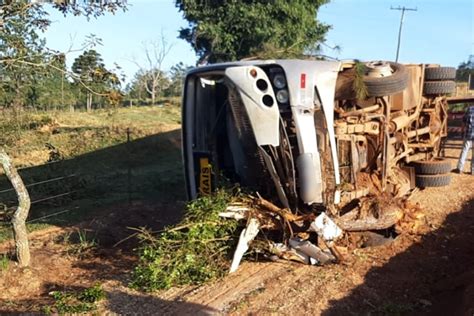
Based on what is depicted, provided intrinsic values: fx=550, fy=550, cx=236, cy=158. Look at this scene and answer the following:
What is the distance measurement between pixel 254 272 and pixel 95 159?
1190 cm

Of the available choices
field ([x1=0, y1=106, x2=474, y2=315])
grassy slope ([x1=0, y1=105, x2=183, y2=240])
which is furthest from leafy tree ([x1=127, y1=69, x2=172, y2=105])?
field ([x1=0, y1=106, x2=474, y2=315])

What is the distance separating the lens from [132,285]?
18.7 feet

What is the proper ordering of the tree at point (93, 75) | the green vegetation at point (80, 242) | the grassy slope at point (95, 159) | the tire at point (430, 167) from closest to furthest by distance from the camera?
the tree at point (93, 75)
the green vegetation at point (80, 242)
the tire at point (430, 167)
the grassy slope at point (95, 159)

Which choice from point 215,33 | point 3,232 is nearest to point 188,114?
point 3,232

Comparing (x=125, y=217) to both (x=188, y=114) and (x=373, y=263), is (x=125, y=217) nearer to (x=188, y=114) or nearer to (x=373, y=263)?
(x=188, y=114)

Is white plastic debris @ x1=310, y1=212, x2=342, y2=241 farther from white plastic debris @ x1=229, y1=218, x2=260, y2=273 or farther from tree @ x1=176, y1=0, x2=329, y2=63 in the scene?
tree @ x1=176, y1=0, x2=329, y2=63

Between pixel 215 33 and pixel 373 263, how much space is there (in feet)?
53.8

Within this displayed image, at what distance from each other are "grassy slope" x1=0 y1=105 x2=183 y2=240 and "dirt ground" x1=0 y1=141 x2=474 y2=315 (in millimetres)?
1969

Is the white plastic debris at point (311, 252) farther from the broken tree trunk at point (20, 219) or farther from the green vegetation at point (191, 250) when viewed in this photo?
the broken tree trunk at point (20, 219)

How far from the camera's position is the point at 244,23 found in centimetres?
2130

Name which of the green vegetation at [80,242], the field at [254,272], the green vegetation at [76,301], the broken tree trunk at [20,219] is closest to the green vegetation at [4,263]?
the field at [254,272]

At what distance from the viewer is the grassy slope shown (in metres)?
10.9

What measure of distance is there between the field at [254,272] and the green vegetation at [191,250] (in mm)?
138

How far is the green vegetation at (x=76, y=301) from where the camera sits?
5164 mm
